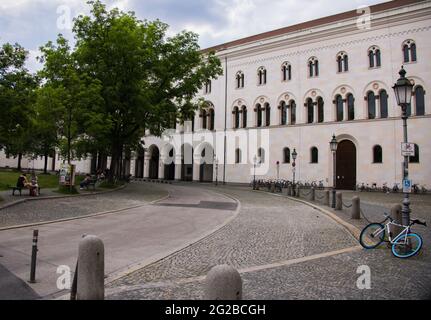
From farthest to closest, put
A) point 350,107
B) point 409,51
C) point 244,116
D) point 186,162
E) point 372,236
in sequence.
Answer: point 186,162 → point 244,116 → point 350,107 → point 409,51 → point 372,236

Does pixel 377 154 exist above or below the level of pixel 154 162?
above

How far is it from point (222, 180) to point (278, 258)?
135ft

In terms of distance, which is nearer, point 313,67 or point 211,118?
point 313,67

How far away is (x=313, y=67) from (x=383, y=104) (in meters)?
9.68

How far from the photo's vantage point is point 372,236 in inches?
363

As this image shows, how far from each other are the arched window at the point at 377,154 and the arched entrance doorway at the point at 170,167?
1198 inches

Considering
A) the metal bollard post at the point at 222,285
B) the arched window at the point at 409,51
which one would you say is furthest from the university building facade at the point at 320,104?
the metal bollard post at the point at 222,285

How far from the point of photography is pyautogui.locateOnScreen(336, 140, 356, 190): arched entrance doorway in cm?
3884

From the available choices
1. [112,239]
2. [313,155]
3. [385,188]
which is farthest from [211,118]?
[112,239]

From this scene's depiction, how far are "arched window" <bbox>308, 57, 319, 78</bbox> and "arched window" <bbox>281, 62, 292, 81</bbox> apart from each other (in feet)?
8.58

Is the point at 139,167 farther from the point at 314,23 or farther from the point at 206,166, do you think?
the point at 314,23

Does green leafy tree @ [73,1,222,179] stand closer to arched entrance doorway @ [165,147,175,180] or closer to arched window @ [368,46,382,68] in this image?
arched window @ [368,46,382,68]

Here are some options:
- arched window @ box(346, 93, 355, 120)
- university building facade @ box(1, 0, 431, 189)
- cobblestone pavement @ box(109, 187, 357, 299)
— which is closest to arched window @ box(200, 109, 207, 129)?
university building facade @ box(1, 0, 431, 189)
